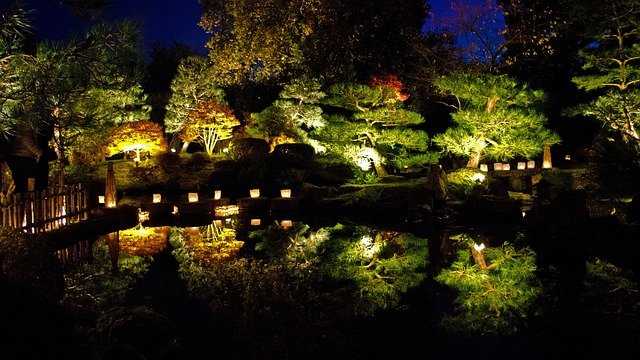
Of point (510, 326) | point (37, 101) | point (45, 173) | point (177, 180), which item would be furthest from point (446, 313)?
point (177, 180)

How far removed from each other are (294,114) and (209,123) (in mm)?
2790

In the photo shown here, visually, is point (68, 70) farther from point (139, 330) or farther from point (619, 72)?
point (619, 72)

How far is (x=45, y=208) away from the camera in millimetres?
8172

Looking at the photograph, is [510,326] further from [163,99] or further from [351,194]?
[163,99]

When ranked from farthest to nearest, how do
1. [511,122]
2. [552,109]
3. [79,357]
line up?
[552,109]
[511,122]
[79,357]

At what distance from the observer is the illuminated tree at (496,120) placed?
1183 cm

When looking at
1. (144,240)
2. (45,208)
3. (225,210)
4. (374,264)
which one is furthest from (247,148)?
(374,264)

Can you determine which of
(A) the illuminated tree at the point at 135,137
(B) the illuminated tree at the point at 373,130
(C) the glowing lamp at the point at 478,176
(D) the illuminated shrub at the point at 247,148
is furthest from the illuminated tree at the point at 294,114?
(C) the glowing lamp at the point at 478,176

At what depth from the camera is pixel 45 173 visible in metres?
8.84

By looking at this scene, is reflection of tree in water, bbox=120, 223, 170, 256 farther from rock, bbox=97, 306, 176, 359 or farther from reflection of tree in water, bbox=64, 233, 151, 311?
rock, bbox=97, 306, 176, 359

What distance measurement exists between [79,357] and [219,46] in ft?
29.6

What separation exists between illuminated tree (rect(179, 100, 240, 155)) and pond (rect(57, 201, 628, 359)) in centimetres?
711

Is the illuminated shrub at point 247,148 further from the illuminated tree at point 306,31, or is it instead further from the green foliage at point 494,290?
the green foliage at point 494,290

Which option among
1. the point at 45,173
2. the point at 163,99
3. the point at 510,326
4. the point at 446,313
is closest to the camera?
the point at 510,326
